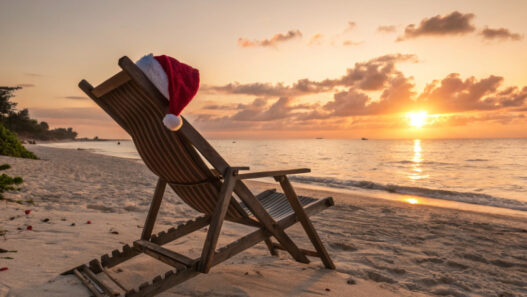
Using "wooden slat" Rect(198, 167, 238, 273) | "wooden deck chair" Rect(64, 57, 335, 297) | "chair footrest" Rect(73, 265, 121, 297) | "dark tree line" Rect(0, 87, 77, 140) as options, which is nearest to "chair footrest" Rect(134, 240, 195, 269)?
"wooden deck chair" Rect(64, 57, 335, 297)

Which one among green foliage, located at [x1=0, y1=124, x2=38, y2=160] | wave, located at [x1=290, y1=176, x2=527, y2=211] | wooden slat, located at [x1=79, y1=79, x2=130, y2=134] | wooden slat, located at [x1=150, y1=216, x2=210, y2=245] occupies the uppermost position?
wooden slat, located at [x1=79, y1=79, x2=130, y2=134]

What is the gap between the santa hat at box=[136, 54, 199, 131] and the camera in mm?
2205

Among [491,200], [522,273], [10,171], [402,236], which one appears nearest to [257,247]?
[402,236]

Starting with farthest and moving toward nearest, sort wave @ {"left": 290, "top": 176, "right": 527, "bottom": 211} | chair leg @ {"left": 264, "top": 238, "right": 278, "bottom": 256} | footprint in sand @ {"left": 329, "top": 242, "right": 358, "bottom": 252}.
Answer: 1. wave @ {"left": 290, "top": 176, "right": 527, "bottom": 211}
2. footprint in sand @ {"left": 329, "top": 242, "right": 358, "bottom": 252}
3. chair leg @ {"left": 264, "top": 238, "right": 278, "bottom": 256}

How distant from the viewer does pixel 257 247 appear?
4.28m

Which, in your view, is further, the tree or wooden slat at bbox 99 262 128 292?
the tree

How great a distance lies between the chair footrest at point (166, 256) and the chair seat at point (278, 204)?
0.93m

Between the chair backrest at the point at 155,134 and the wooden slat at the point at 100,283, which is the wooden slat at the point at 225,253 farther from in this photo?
the wooden slat at the point at 100,283

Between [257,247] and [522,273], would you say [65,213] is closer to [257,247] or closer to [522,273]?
[257,247]

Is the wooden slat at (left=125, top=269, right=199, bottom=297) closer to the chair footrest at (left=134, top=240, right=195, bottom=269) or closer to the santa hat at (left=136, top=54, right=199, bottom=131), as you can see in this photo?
the chair footrest at (left=134, top=240, right=195, bottom=269)

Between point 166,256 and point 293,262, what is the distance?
1.52 m

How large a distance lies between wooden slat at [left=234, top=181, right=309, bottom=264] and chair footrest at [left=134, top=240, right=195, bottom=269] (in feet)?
1.95

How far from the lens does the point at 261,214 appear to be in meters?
2.84

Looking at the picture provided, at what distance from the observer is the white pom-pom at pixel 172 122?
2.19 meters
